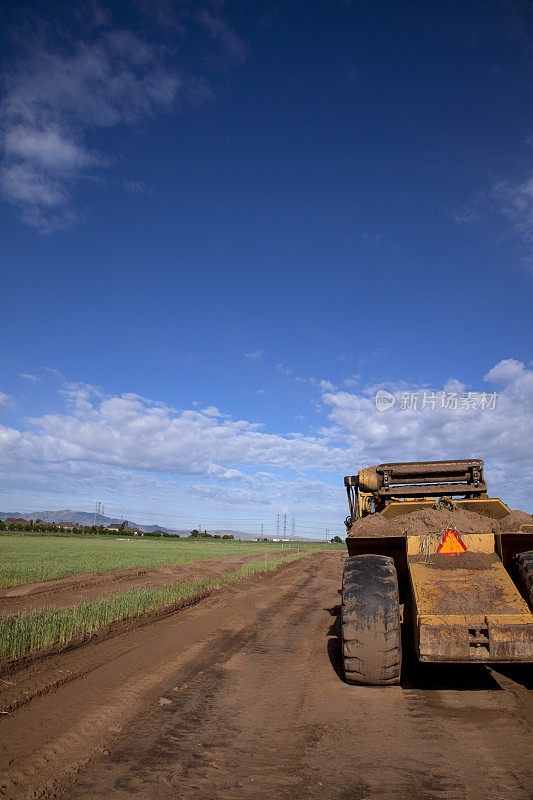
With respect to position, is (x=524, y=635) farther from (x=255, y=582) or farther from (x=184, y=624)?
(x=255, y=582)

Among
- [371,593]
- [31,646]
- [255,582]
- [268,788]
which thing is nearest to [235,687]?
[371,593]

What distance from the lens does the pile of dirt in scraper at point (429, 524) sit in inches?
235

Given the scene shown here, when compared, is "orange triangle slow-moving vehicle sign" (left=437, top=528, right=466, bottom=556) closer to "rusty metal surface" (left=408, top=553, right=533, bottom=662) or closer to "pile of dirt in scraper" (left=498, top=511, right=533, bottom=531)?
"rusty metal surface" (left=408, top=553, right=533, bottom=662)

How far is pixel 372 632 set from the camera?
16.6ft

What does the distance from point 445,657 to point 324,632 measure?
4435 mm

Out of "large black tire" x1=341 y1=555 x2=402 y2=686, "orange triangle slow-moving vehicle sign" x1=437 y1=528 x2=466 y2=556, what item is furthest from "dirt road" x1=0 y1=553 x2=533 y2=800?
"orange triangle slow-moving vehicle sign" x1=437 y1=528 x2=466 y2=556

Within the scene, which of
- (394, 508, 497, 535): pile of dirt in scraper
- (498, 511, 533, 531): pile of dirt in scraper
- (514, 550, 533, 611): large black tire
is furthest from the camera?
(394, 508, 497, 535): pile of dirt in scraper

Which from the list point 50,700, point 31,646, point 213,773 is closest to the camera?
point 213,773

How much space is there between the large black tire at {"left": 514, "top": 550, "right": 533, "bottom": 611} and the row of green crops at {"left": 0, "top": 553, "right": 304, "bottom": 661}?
659 centimetres

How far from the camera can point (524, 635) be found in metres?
4.63

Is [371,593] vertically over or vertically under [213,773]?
over

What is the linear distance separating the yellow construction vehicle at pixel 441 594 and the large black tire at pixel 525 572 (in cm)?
1

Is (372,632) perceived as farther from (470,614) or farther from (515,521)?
(515,521)

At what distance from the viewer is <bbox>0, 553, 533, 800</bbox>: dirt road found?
11.0 feet
